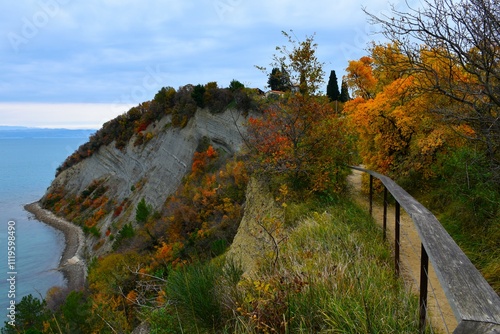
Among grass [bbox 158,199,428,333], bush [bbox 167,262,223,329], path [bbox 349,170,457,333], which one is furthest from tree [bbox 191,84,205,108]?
bush [bbox 167,262,223,329]

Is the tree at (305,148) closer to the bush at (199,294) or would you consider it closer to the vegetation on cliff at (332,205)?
the vegetation on cliff at (332,205)

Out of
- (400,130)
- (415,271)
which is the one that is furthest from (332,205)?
(400,130)

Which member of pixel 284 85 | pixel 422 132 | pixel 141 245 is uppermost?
pixel 284 85

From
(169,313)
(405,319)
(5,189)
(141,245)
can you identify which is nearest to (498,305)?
(405,319)

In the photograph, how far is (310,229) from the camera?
19.2ft

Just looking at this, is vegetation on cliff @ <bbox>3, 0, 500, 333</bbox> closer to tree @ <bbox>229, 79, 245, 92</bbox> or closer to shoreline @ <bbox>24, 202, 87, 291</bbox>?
shoreline @ <bbox>24, 202, 87, 291</bbox>

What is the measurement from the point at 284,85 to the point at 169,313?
748 centimetres

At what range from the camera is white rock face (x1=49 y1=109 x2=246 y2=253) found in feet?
118

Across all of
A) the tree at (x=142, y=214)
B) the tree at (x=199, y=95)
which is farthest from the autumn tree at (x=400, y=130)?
the tree at (x=199, y=95)

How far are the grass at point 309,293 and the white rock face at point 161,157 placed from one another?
26.4 meters

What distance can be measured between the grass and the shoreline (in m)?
21.4

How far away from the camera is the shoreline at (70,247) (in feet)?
100

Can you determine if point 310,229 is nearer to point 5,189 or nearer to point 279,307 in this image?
point 279,307

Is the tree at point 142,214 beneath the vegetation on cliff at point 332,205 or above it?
beneath
